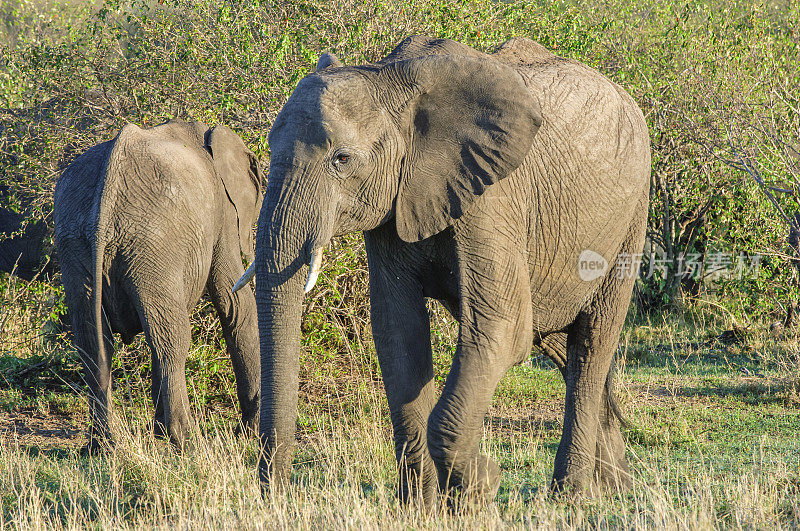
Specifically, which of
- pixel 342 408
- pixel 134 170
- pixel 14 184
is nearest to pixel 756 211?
pixel 342 408

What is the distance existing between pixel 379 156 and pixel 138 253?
110 inches

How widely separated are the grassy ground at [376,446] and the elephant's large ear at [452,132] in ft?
4.48

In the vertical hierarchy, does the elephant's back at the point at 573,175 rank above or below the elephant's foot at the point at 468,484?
above

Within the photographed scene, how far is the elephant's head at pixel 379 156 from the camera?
4.07m

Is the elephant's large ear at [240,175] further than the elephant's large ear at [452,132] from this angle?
Yes

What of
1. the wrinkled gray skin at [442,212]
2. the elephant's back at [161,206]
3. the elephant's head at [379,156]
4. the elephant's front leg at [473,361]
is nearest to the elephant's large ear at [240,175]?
the elephant's back at [161,206]

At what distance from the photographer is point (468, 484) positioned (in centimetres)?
443

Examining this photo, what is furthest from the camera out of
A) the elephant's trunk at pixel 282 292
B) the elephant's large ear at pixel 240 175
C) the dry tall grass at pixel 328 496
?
the elephant's large ear at pixel 240 175

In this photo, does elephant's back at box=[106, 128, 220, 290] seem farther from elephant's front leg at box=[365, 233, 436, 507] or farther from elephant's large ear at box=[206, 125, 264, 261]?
elephant's front leg at box=[365, 233, 436, 507]

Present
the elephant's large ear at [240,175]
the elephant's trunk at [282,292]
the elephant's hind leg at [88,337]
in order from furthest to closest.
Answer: the elephant's large ear at [240,175] → the elephant's hind leg at [88,337] → the elephant's trunk at [282,292]

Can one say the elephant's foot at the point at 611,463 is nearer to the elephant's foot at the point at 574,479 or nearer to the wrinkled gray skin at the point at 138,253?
the elephant's foot at the point at 574,479

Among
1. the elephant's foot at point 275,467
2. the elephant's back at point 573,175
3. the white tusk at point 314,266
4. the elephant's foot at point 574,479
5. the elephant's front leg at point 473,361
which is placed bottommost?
the elephant's foot at point 574,479

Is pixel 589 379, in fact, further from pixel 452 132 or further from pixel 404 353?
pixel 452 132

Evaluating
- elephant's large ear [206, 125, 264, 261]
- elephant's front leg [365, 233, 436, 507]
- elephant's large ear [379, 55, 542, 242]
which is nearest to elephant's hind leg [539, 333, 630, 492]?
elephant's front leg [365, 233, 436, 507]
